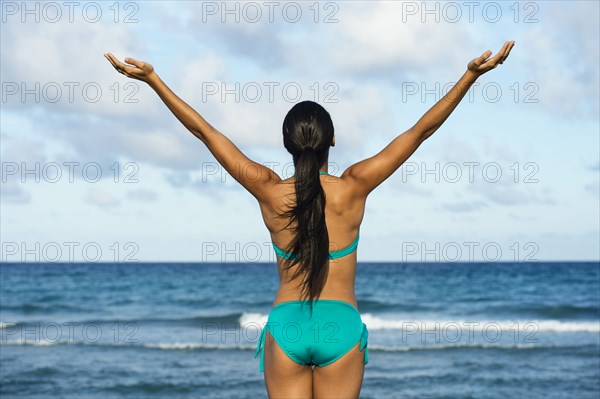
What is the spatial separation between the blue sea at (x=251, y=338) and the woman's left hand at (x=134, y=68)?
31.9ft

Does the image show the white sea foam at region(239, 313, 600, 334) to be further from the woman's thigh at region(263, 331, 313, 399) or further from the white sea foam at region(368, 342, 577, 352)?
the woman's thigh at region(263, 331, 313, 399)

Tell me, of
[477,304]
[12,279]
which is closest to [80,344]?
[477,304]

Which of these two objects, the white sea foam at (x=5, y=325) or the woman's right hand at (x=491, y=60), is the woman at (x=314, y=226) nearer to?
the woman's right hand at (x=491, y=60)

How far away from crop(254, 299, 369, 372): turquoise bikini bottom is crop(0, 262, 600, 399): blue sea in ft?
31.1

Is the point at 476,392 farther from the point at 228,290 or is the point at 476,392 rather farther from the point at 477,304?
the point at 228,290

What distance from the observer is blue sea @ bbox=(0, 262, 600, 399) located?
12.8 m

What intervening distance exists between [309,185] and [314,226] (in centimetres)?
16

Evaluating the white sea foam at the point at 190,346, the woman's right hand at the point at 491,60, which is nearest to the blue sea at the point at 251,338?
the white sea foam at the point at 190,346

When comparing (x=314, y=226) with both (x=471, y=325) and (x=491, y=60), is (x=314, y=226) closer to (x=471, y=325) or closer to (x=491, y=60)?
(x=491, y=60)

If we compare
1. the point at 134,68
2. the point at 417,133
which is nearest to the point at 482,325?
the point at 417,133

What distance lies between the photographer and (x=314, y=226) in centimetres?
279

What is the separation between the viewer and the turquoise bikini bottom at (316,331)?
2.82 meters

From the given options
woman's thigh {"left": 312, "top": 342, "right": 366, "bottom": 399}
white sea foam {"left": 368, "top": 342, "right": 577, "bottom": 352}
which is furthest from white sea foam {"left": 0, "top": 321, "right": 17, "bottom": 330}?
woman's thigh {"left": 312, "top": 342, "right": 366, "bottom": 399}

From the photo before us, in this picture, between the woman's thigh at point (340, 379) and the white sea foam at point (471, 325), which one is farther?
the white sea foam at point (471, 325)
